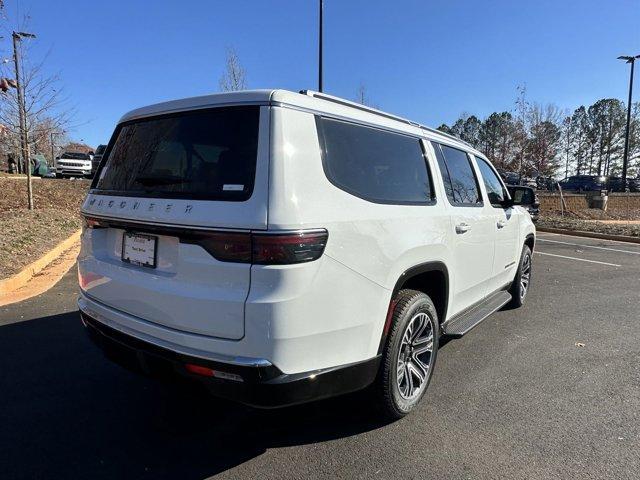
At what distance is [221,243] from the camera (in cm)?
227

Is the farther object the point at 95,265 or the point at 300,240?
the point at 95,265

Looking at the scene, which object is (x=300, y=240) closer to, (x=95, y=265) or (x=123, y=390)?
(x=95, y=265)

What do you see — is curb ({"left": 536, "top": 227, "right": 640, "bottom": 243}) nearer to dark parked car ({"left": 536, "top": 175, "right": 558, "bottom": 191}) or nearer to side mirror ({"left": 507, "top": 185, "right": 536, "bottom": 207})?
side mirror ({"left": 507, "top": 185, "right": 536, "bottom": 207})

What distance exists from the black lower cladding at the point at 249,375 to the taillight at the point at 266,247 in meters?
0.51

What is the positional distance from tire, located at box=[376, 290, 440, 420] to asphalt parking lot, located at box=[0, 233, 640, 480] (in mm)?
149

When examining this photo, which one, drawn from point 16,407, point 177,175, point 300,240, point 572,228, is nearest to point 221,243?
point 300,240

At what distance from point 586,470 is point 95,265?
304cm

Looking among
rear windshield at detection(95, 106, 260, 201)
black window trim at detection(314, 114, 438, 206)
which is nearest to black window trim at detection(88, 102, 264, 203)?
rear windshield at detection(95, 106, 260, 201)

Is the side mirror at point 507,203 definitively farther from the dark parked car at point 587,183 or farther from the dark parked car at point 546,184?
the dark parked car at point 587,183

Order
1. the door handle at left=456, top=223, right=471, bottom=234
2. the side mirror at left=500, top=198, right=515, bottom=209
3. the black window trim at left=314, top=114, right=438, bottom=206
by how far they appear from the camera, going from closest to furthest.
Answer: the black window trim at left=314, top=114, right=438, bottom=206 → the door handle at left=456, top=223, right=471, bottom=234 → the side mirror at left=500, top=198, right=515, bottom=209

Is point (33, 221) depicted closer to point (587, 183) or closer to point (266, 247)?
point (266, 247)

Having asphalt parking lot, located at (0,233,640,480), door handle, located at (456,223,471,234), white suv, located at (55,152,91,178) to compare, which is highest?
white suv, located at (55,152,91,178)

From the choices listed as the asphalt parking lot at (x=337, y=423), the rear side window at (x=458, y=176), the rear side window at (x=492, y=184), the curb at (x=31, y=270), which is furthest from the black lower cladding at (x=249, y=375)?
the curb at (x=31, y=270)

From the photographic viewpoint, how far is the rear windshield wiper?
258cm
